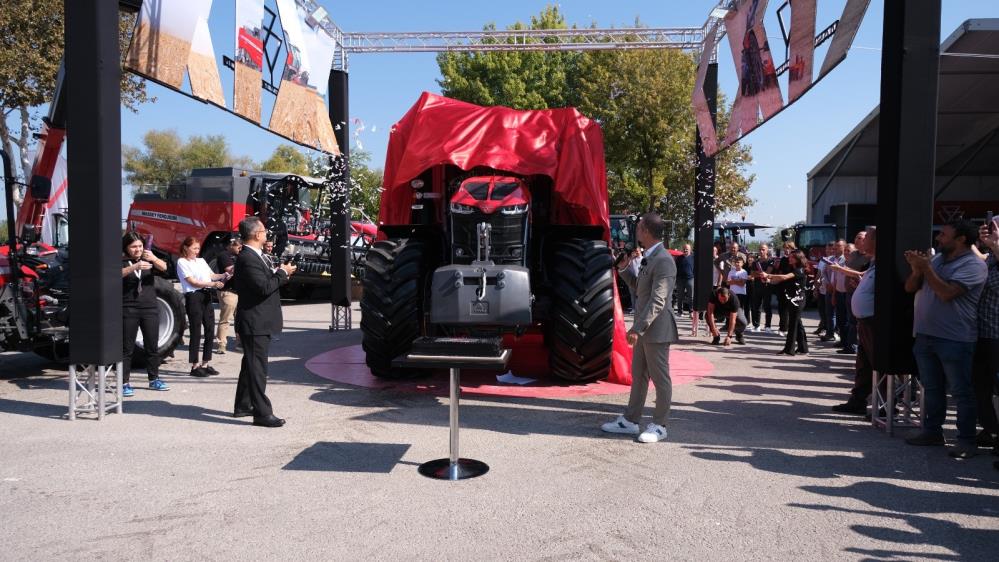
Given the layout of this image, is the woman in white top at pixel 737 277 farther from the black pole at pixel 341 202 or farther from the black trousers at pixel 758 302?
the black pole at pixel 341 202

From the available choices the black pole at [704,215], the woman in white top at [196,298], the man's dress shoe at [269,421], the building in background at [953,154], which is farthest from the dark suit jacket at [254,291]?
the building in background at [953,154]

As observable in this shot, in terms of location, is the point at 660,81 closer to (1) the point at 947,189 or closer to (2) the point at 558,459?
(1) the point at 947,189

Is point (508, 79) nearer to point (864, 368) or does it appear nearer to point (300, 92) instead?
point (300, 92)

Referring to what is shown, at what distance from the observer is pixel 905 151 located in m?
5.38

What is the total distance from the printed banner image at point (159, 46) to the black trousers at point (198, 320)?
8.99 feet

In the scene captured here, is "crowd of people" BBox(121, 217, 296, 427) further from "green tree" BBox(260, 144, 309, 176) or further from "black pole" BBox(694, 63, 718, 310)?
"green tree" BBox(260, 144, 309, 176)

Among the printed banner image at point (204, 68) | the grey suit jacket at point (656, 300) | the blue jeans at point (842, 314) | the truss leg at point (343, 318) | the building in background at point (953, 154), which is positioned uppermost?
the building in background at point (953, 154)

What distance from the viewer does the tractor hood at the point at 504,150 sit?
23.2 ft

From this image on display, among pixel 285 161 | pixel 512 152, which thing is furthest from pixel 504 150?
pixel 285 161

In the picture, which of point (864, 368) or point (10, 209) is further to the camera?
point (10, 209)

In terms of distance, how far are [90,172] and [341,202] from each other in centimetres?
573

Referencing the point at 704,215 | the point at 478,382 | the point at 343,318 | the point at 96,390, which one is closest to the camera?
the point at 96,390

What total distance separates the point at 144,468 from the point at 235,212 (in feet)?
42.4

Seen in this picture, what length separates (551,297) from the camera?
6883 millimetres
